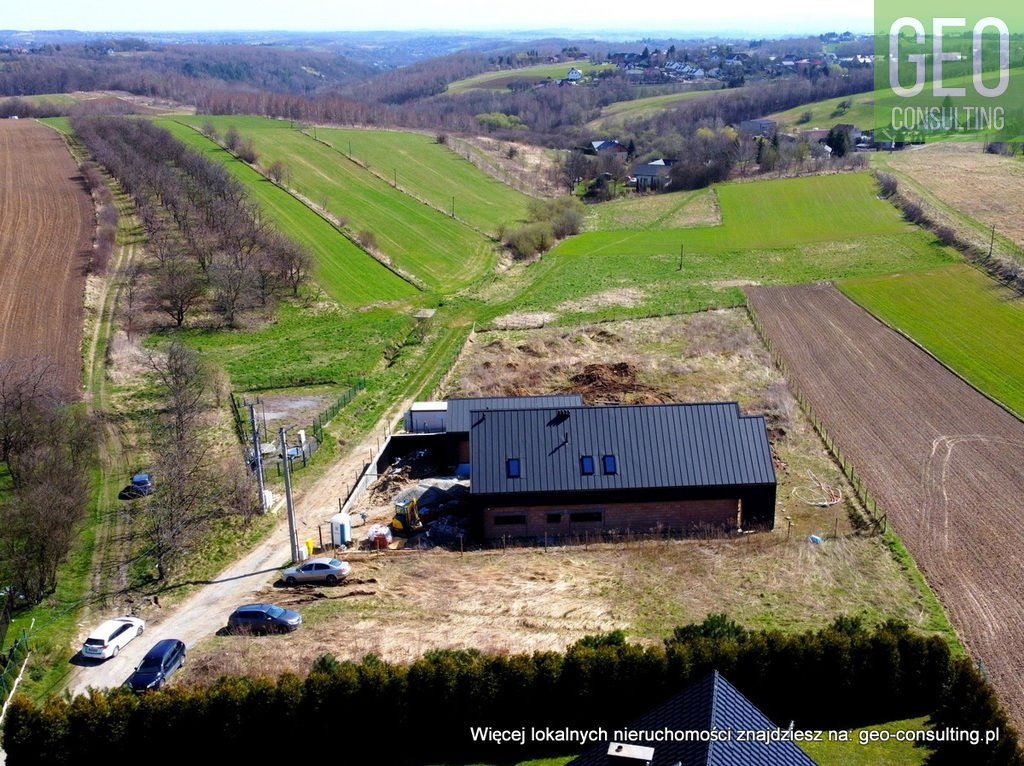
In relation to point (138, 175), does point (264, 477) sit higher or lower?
lower

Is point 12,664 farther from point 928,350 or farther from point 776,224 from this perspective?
point 776,224

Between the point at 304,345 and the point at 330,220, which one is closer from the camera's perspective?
the point at 304,345

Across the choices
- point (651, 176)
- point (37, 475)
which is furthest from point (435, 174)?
point (37, 475)

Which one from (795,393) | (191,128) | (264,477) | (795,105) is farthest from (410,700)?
(795,105)

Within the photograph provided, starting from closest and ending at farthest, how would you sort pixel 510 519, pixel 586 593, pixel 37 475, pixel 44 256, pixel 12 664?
pixel 12 664, pixel 586 593, pixel 510 519, pixel 37 475, pixel 44 256

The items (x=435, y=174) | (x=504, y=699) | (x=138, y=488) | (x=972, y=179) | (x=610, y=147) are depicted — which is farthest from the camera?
(x=610, y=147)

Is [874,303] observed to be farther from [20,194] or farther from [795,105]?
[795,105]

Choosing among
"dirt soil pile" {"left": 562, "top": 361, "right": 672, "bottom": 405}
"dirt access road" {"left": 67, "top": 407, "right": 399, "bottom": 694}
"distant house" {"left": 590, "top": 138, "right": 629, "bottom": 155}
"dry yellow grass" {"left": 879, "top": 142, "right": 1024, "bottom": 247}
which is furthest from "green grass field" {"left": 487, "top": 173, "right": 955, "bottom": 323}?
"distant house" {"left": 590, "top": 138, "right": 629, "bottom": 155}

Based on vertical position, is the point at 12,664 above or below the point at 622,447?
below
